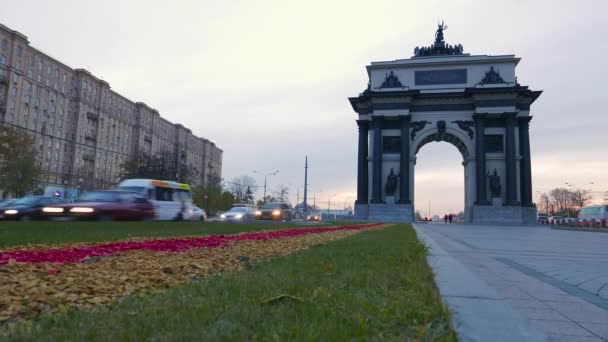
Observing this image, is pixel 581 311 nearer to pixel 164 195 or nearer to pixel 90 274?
pixel 90 274

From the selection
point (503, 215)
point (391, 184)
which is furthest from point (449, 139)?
point (503, 215)

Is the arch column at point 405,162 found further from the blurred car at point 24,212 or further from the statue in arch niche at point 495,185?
the blurred car at point 24,212

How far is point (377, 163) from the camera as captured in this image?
159 feet

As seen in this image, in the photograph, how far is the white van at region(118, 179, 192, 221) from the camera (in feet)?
78.8

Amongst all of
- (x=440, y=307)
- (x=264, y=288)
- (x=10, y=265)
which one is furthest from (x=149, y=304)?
(x=10, y=265)

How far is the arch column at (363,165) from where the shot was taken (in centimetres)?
5094

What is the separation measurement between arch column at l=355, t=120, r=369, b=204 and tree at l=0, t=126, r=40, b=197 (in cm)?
3738

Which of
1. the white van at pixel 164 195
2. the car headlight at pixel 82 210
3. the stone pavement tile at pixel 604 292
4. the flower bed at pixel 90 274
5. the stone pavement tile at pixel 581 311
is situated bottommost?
the stone pavement tile at pixel 604 292

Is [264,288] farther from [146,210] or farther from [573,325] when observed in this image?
[146,210]

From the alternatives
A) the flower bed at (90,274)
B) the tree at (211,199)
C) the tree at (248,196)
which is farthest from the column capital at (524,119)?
the tree at (248,196)

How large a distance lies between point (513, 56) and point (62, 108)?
73459 mm

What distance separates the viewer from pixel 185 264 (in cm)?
500

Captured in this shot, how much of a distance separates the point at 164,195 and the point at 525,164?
3961 centimetres

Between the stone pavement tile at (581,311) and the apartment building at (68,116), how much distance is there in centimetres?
5600
